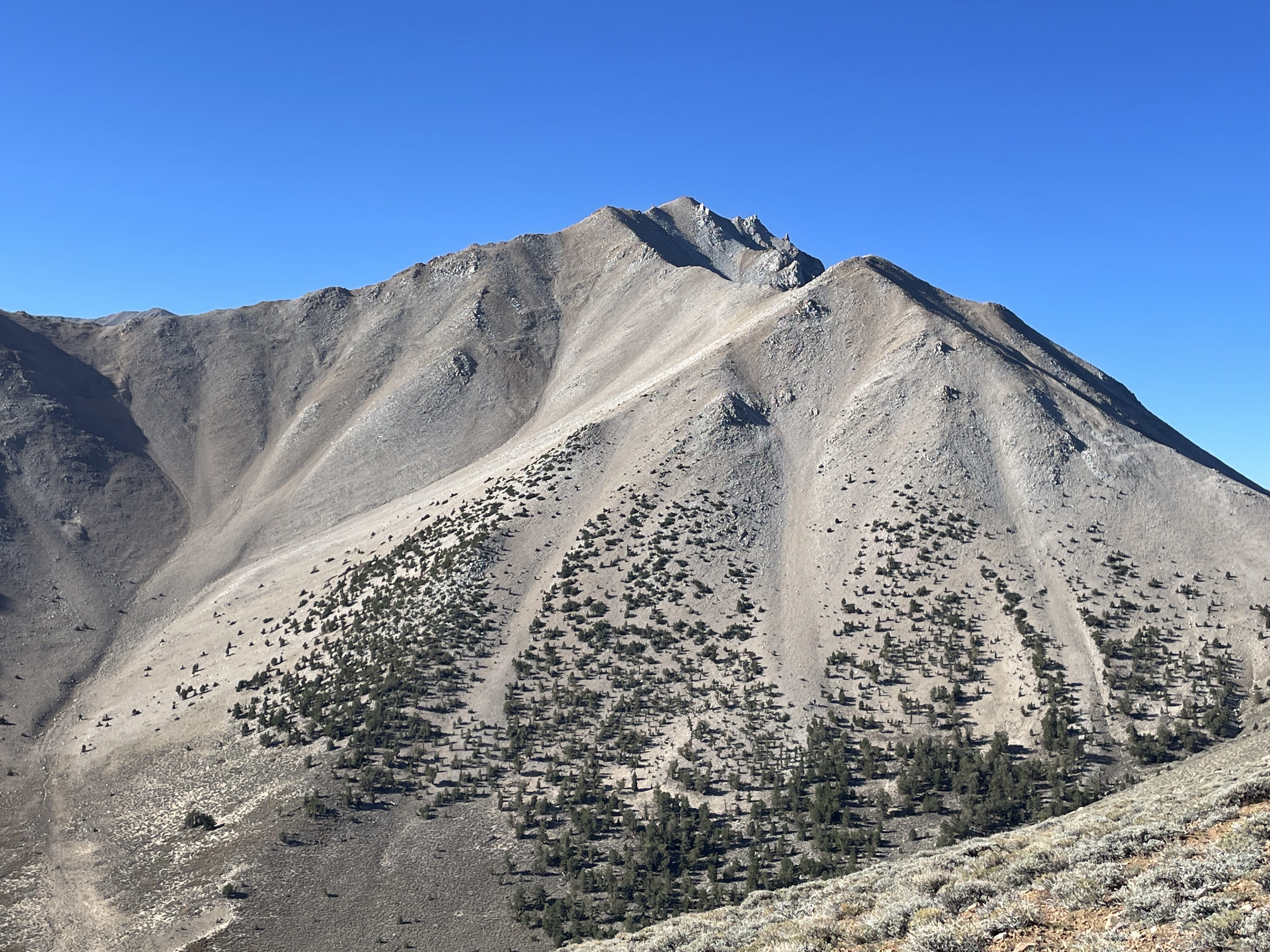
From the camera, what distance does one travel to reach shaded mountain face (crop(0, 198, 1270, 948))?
141 ft

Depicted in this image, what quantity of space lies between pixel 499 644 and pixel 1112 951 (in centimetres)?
5312

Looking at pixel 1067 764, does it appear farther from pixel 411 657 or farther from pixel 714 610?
pixel 411 657

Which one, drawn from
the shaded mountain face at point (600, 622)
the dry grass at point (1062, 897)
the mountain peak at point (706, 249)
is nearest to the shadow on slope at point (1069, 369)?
the shaded mountain face at point (600, 622)

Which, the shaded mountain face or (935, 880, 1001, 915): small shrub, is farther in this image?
the shaded mountain face

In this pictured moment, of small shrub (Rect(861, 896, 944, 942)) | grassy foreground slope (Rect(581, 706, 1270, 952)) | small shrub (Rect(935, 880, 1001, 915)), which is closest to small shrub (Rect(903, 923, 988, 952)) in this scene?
grassy foreground slope (Rect(581, 706, 1270, 952))

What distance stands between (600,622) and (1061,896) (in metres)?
49.6

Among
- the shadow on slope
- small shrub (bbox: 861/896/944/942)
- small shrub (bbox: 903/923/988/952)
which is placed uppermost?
the shadow on slope

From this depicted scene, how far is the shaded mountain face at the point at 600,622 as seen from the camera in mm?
43031

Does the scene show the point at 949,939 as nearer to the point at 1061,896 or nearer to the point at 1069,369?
the point at 1061,896

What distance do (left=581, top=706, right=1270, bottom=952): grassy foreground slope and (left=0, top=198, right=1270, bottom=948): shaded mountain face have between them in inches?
715

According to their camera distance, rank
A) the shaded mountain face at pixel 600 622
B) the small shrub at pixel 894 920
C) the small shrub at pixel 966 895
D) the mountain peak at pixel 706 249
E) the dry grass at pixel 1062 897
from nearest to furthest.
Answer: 1. the dry grass at pixel 1062 897
2. the small shrub at pixel 894 920
3. the small shrub at pixel 966 895
4. the shaded mountain face at pixel 600 622
5. the mountain peak at pixel 706 249

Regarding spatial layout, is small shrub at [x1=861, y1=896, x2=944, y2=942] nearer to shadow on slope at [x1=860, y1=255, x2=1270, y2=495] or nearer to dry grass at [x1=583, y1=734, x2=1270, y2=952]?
dry grass at [x1=583, y1=734, x2=1270, y2=952]

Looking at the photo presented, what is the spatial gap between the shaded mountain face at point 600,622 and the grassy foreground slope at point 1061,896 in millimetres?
18161

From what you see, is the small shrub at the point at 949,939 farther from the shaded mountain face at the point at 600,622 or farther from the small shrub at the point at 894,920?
the shaded mountain face at the point at 600,622
